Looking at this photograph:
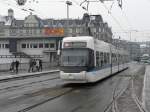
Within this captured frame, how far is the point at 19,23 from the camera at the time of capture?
390ft

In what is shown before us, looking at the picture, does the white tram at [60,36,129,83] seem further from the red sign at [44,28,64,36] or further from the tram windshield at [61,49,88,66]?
the red sign at [44,28,64,36]

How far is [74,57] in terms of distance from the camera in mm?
22969

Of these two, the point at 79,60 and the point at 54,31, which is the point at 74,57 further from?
the point at 54,31

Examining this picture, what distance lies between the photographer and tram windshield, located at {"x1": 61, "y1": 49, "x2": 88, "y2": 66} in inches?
897

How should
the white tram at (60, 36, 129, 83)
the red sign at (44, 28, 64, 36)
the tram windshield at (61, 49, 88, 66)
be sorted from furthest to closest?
the red sign at (44, 28, 64, 36), the tram windshield at (61, 49, 88, 66), the white tram at (60, 36, 129, 83)

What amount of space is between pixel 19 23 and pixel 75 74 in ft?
324

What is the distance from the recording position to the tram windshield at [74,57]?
74.7 ft

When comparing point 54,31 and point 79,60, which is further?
point 54,31

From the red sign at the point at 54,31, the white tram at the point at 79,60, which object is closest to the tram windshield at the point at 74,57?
the white tram at the point at 79,60

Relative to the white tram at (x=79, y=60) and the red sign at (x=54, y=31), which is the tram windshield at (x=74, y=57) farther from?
the red sign at (x=54, y=31)

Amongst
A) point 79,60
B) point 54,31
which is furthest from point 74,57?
point 54,31

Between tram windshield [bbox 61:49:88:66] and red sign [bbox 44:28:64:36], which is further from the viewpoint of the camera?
red sign [bbox 44:28:64:36]

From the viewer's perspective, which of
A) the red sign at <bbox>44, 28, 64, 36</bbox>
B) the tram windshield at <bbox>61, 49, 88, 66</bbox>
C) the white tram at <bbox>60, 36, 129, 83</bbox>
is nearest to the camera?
the white tram at <bbox>60, 36, 129, 83</bbox>

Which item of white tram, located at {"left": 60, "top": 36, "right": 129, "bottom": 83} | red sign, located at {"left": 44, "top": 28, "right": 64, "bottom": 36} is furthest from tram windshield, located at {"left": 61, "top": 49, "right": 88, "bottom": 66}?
red sign, located at {"left": 44, "top": 28, "right": 64, "bottom": 36}
